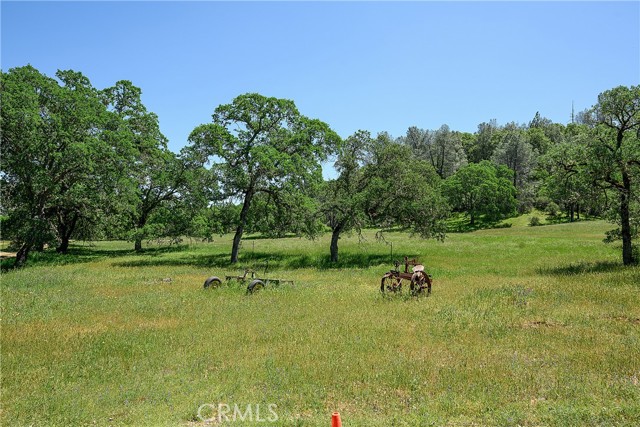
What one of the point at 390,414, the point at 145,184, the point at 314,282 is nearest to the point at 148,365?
the point at 390,414

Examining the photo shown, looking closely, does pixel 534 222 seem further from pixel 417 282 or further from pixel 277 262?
pixel 417 282

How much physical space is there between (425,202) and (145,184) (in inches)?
1178

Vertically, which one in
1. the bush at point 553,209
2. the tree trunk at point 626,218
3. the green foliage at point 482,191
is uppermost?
the green foliage at point 482,191

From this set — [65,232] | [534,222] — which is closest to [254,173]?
[65,232]

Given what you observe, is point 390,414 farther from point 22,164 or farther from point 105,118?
point 105,118

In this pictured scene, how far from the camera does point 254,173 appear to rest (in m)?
33.1

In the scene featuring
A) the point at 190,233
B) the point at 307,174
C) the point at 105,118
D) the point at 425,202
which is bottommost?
the point at 190,233

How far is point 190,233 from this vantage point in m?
40.2

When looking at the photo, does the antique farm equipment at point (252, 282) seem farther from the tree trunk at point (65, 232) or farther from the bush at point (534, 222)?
the bush at point (534, 222)

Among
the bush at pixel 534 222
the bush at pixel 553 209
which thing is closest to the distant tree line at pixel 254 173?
the bush at pixel 534 222
